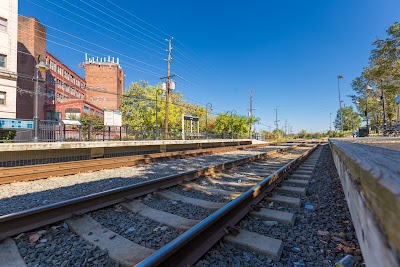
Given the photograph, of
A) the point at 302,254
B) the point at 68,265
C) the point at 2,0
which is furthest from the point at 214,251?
the point at 2,0

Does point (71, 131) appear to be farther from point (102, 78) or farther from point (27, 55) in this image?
point (102, 78)

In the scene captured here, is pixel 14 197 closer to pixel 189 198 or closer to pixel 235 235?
pixel 189 198

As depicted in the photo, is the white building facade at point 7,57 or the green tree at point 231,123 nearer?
the white building facade at point 7,57

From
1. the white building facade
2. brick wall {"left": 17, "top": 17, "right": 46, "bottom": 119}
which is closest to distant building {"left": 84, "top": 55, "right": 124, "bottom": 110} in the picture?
brick wall {"left": 17, "top": 17, "right": 46, "bottom": 119}

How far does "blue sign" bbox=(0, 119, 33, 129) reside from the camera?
41.8 feet

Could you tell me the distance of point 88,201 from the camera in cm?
396

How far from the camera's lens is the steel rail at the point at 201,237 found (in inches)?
84.5

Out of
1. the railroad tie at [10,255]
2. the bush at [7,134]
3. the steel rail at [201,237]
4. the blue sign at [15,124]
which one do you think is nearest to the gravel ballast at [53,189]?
the railroad tie at [10,255]

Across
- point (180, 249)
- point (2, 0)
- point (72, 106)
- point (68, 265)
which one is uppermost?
point (2, 0)

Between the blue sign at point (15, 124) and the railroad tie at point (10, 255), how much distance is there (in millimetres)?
12518

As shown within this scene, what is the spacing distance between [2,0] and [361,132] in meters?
47.4

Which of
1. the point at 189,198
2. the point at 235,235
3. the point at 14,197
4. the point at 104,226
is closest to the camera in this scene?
the point at 235,235

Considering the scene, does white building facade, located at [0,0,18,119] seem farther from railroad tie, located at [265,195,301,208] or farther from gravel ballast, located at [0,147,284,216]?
railroad tie, located at [265,195,301,208]

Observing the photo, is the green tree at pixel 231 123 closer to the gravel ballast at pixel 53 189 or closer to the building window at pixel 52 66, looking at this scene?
the gravel ballast at pixel 53 189
